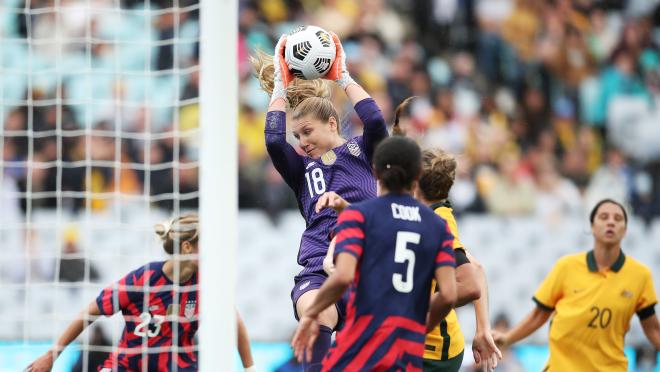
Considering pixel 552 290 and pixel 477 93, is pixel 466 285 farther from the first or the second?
pixel 477 93

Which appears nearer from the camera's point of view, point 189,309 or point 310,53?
point 310,53

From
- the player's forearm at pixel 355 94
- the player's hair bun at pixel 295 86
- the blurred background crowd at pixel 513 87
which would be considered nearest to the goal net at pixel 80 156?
the blurred background crowd at pixel 513 87

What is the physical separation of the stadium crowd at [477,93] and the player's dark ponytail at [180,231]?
13.4ft

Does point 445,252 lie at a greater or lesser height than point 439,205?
lesser

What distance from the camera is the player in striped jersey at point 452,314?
543 cm

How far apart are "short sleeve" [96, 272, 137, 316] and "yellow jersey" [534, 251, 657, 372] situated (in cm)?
287

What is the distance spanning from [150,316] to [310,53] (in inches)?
72.3

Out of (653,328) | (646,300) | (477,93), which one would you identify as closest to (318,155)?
(646,300)

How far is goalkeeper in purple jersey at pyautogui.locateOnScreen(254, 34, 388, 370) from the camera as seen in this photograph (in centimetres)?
541

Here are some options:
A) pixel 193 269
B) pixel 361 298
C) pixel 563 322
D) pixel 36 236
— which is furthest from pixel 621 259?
pixel 36 236

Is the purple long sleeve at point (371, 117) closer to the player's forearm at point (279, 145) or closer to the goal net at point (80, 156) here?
the player's forearm at point (279, 145)

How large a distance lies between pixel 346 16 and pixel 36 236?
4731 mm

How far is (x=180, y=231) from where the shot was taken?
6078 mm

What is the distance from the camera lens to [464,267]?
5.14 m
